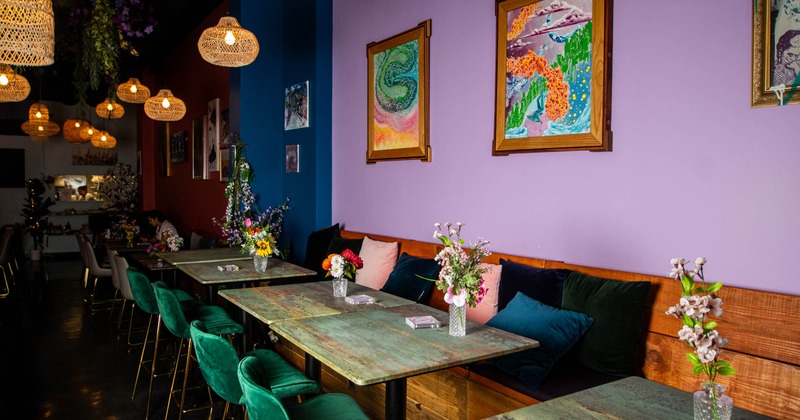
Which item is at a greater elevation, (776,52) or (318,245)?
(776,52)

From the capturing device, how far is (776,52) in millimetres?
2400

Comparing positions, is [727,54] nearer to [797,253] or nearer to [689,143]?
[689,143]

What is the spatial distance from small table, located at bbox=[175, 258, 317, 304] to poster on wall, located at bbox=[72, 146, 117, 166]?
9.63 metres

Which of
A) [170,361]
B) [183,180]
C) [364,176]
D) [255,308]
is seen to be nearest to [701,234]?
[255,308]

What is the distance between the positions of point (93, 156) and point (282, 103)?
8.37 metres

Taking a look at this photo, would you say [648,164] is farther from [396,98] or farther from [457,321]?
[396,98]

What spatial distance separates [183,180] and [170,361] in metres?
4.70

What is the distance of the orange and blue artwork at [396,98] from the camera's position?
4.67 m

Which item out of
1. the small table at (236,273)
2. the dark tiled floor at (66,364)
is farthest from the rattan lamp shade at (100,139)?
the small table at (236,273)

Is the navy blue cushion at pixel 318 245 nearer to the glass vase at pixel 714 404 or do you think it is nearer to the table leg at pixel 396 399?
the table leg at pixel 396 399

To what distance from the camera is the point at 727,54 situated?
258cm

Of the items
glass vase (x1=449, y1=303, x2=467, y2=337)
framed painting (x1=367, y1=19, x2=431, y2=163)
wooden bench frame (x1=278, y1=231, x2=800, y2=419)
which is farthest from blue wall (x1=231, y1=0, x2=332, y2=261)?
glass vase (x1=449, y1=303, x2=467, y2=337)

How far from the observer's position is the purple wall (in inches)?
98.1

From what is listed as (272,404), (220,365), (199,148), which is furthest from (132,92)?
(272,404)
